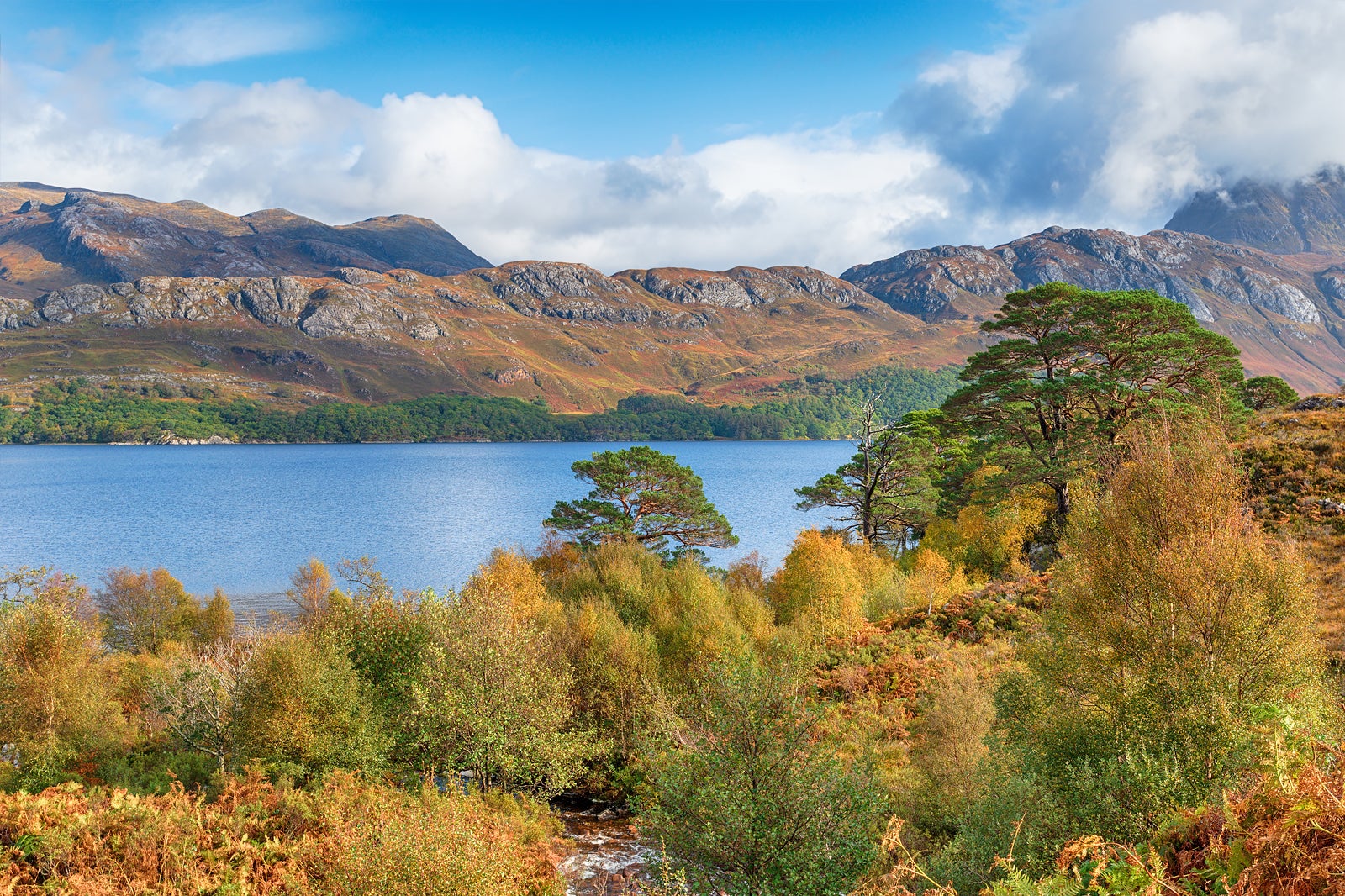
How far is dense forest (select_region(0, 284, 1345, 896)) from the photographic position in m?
14.3

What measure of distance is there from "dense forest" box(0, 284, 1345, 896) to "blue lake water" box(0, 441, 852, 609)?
102 ft

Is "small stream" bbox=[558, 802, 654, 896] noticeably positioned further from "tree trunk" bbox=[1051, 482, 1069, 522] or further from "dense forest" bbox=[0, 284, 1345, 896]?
"tree trunk" bbox=[1051, 482, 1069, 522]

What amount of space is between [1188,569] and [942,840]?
10.9m

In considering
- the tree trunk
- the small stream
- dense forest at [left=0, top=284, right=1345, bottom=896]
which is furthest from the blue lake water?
the small stream

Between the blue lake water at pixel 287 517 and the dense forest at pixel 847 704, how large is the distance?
102 ft

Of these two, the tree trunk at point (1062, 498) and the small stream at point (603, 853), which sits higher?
the tree trunk at point (1062, 498)

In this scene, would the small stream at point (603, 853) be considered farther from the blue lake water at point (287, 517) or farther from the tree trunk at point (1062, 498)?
the blue lake water at point (287, 517)

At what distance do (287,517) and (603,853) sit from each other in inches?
3924

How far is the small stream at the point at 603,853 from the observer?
22.8 metres

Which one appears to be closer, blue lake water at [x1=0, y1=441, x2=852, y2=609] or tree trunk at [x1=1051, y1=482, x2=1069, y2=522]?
tree trunk at [x1=1051, y1=482, x2=1069, y2=522]

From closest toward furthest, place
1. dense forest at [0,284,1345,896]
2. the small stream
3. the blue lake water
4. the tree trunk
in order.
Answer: dense forest at [0,284,1345,896] < the small stream < the tree trunk < the blue lake water

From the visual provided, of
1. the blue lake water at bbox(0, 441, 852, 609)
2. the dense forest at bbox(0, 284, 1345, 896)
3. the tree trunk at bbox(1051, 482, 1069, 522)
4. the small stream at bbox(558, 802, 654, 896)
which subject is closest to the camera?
the dense forest at bbox(0, 284, 1345, 896)

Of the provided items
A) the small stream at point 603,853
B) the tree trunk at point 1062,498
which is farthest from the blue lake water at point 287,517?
the small stream at point 603,853

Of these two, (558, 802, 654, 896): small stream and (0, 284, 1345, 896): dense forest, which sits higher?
(0, 284, 1345, 896): dense forest
